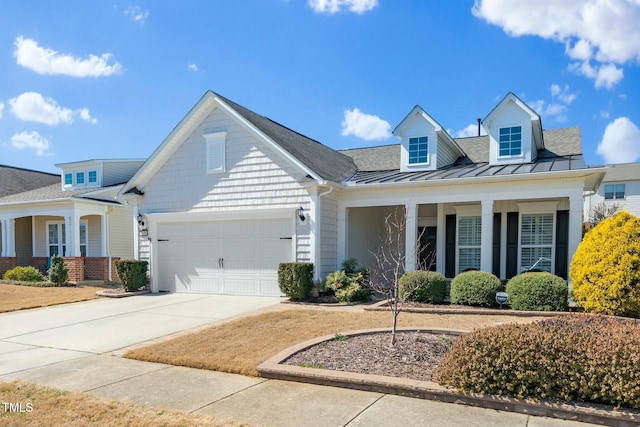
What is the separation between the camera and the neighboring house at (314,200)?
12.2 m

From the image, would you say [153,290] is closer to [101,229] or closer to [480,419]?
[101,229]

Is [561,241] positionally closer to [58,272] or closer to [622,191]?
[58,272]

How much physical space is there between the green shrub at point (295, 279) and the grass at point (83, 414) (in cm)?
701

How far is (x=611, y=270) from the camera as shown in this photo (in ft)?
28.1

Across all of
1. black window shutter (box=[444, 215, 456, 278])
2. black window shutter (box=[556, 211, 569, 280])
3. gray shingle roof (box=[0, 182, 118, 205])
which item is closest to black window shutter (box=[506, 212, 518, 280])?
black window shutter (box=[556, 211, 569, 280])

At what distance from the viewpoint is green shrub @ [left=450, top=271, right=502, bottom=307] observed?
33.2 ft

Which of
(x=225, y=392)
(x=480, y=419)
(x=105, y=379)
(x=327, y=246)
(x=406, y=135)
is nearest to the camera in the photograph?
(x=480, y=419)

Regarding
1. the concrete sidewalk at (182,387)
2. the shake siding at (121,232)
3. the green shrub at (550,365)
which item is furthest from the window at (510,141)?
the shake siding at (121,232)

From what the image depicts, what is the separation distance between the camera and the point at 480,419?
13.5ft

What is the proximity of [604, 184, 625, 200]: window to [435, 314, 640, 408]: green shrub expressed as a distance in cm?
3299

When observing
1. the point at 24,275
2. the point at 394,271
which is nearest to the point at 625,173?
the point at 394,271

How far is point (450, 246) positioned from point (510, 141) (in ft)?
12.7

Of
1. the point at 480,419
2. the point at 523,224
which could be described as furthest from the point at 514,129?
the point at 480,419

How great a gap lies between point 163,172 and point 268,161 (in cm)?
415
